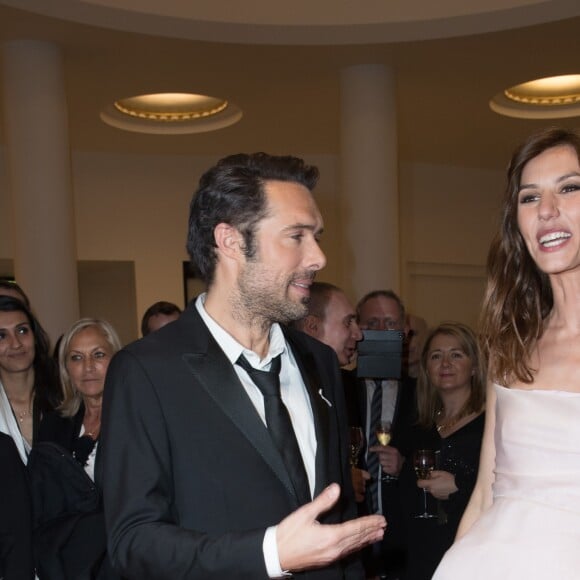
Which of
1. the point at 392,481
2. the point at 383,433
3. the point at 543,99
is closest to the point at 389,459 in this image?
the point at 383,433

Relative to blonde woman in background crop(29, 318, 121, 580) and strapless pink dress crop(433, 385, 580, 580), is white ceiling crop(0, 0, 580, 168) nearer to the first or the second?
blonde woman in background crop(29, 318, 121, 580)

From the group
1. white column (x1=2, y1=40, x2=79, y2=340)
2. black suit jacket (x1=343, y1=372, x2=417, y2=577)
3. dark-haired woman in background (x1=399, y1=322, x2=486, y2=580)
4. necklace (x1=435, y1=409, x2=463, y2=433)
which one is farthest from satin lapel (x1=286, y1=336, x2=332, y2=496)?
white column (x1=2, y1=40, x2=79, y2=340)

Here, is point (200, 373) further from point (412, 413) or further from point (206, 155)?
point (206, 155)

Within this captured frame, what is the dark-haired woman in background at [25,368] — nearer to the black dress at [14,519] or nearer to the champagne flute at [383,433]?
the black dress at [14,519]

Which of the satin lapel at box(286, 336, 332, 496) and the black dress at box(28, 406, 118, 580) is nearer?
the satin lapel at box(286, 336, 332, 496)

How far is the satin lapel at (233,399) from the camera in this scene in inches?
79.7

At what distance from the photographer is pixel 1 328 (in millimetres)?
4051

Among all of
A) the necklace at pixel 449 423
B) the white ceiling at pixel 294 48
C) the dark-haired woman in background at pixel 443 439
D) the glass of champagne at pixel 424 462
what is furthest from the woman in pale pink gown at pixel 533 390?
the white ceiling at pixel 294 48

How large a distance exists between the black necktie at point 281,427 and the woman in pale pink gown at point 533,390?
44 centimetres

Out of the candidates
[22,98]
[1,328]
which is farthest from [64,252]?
[1,328]

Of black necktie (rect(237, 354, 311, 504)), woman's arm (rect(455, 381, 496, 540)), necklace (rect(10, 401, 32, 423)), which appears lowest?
necklace (rect(10, 401, 32, 423))

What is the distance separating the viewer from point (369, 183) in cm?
802

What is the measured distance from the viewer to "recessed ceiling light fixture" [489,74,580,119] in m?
9.48

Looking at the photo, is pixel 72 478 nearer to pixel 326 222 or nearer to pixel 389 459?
pixel 389 459
